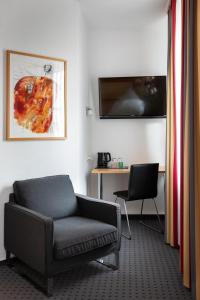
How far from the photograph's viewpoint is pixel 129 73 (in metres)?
4.66

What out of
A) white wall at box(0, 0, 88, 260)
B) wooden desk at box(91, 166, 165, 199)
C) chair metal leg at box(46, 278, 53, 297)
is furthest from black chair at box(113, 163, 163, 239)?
chair metal leg at box(46, 278, 53, 297)

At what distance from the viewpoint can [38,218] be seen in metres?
2.54

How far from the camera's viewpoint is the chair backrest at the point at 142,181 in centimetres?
387

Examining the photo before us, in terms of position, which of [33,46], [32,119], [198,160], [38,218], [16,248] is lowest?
[16,248]

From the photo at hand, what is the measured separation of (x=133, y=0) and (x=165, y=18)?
766 millimetres

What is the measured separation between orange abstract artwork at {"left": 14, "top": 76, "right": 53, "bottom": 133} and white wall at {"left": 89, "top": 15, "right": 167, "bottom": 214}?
1.32m

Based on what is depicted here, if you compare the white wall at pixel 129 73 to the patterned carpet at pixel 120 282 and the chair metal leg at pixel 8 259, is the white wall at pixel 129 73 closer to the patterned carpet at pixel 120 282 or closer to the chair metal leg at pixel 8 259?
the patterned carpet at pixel 120 282

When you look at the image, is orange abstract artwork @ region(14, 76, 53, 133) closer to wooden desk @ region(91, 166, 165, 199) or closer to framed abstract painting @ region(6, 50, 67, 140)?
framed abstract painting @ region(6, 50, 67, 140)

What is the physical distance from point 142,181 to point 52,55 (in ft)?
5.81

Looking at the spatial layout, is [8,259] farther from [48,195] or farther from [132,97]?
[132,97]

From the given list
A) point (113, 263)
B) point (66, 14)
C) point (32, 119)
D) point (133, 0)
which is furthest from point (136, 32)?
point (113, 263)

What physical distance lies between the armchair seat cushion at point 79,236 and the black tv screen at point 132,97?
6.38ft

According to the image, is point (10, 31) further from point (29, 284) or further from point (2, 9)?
point (29, 284)

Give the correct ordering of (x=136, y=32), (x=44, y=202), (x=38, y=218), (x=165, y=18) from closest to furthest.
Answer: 1. (x=38, y=218)
2. (x=44, y=202)
3. (x=165, y=18)
4. (x=136, y=32)
